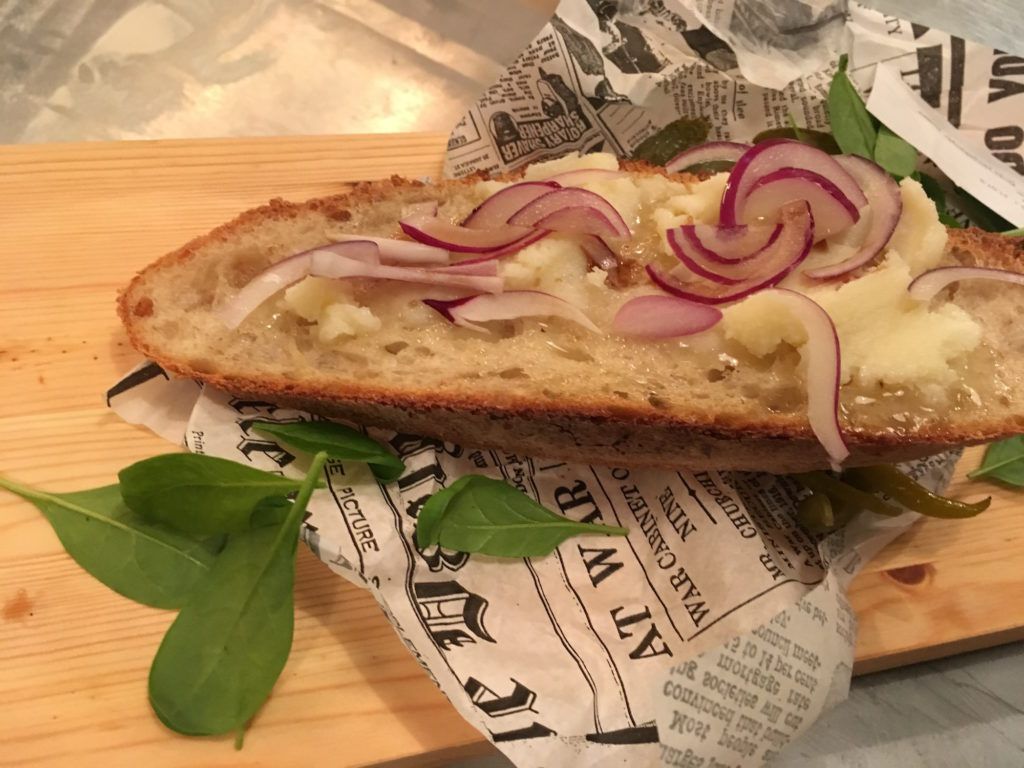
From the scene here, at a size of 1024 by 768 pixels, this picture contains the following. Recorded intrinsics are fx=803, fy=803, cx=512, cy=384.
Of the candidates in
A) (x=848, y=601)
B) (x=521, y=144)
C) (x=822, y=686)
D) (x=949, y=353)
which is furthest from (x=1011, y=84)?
(x=822, y=686)

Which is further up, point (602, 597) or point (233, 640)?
point (602, 597)

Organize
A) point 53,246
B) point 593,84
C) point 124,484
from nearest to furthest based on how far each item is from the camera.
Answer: point 124,484, point 53,246, point 593,84

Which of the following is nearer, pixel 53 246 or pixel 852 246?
pixel 852 246

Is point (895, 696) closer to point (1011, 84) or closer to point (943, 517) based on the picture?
point (943, 517)

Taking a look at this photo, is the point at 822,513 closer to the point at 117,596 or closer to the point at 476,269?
the point at 476,269

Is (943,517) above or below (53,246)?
above

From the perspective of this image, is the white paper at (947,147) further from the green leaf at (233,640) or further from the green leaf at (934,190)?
the green leaf at (233,640)

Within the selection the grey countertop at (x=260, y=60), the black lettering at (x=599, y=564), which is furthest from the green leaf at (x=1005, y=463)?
the grey countertop at (x=260, y=60)

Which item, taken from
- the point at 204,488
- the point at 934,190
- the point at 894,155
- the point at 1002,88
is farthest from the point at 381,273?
the point at 1002,88
